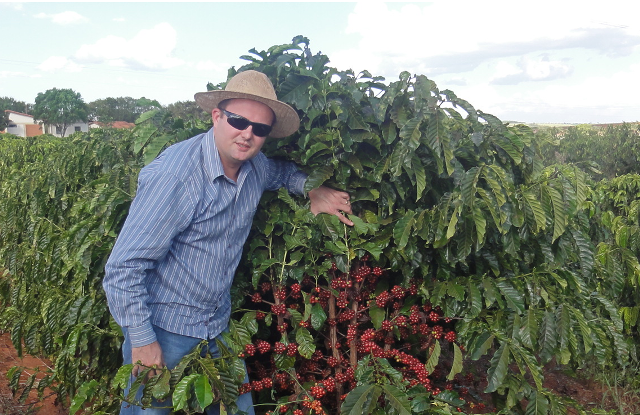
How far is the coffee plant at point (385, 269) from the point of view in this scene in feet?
7.14

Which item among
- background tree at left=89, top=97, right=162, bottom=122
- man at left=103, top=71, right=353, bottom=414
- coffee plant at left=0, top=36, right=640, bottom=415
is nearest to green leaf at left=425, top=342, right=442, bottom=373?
coffee plant at left=0, top=36, right=640, bottom=415

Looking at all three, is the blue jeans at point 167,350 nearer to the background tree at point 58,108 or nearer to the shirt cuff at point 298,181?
the shirt cuff at point 298,181

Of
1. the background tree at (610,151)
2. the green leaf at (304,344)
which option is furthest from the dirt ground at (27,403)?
the background tree at (610,151)

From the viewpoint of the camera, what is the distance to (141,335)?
6.81 ft

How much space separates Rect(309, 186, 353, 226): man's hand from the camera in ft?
8.30

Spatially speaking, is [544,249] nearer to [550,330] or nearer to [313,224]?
[550,330]

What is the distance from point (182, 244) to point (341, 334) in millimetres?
851

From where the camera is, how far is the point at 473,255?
2.46 m

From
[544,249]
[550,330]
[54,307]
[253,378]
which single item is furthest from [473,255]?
[54,307]

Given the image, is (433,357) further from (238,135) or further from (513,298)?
(238,135)

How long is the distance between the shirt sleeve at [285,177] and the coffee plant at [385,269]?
0.07 meters

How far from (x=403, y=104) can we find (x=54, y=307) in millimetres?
2192

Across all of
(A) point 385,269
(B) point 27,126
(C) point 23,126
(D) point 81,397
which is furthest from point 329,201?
(C) point 23,126

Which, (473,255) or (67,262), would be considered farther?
(67,262)
